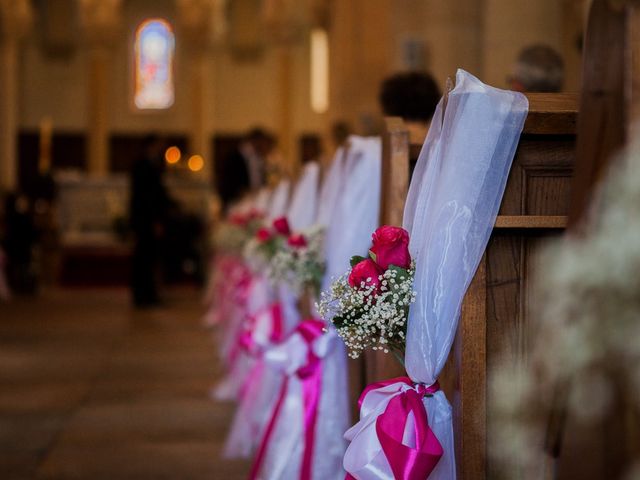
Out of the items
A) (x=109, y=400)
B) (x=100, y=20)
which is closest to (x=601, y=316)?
(x=109, y=400)

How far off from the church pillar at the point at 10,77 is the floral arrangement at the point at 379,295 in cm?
2288

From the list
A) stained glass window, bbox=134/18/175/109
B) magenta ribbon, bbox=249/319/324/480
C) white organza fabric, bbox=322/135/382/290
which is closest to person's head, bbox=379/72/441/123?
white organza fabric, bbox=322/135/382/290

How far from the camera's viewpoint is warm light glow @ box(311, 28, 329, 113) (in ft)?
78.5

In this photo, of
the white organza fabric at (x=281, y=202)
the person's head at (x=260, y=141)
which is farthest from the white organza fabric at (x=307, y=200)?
the person's head at (x=260, y=141)

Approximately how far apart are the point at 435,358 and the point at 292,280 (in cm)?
188

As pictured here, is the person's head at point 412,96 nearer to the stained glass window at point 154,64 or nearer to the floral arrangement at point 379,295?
the floral arrangement at point 379,295

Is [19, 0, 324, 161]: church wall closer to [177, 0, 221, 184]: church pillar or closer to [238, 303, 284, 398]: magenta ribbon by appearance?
[177, 0, 221, 184]: church pillar

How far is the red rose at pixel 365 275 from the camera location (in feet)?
8.29

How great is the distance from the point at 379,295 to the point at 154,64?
26645 mm

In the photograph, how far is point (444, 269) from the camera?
97.8 inches

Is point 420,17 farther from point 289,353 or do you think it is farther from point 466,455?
point 466,455

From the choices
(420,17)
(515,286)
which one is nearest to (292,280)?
(515,286)

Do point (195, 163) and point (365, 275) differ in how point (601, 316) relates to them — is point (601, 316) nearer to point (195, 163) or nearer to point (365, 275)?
point (365, 275)

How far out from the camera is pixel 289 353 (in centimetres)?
387
